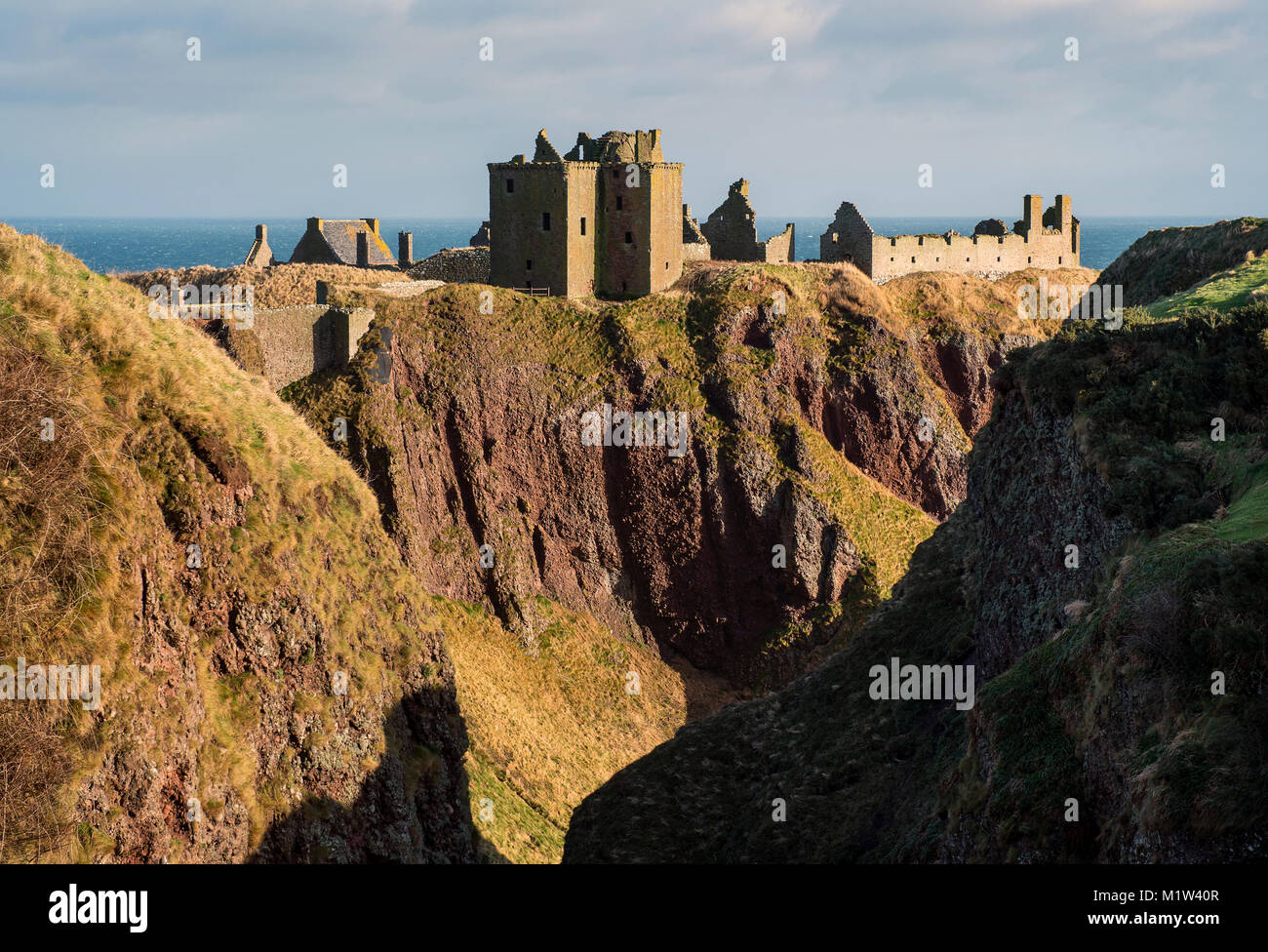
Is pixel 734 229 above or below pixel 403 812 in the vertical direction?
above

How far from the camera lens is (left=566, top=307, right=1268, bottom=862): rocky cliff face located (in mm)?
16453

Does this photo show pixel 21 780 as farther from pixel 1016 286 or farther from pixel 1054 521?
pixel 1016 286

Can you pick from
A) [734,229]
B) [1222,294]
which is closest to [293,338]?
[734,229]

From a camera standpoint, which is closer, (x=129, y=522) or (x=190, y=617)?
(x=129, y=522)

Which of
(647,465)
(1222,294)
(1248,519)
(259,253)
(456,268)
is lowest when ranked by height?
(647,465)

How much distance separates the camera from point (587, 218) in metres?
61.3

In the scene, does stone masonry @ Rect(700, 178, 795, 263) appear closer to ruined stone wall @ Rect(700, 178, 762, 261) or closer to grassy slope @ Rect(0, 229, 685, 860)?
ruined stone wall @ Rect(700, 178, 762, 261)

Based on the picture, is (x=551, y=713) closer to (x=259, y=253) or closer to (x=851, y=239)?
(x=851, y=239)

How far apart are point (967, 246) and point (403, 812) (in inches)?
2271

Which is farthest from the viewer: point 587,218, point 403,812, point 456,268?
point 456,268

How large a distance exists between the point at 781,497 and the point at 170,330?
35933 millimetres

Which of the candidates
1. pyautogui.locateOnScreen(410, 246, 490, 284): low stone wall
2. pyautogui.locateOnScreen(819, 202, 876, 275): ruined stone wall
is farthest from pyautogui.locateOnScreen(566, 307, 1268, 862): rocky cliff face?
pyautogui.locateOnScreen(819, 202, 876, 275): ruined stone wall
